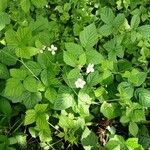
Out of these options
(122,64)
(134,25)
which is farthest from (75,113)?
(134,25)

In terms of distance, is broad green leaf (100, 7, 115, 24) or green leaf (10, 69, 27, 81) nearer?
green leaf (10, 69, 27, 81)

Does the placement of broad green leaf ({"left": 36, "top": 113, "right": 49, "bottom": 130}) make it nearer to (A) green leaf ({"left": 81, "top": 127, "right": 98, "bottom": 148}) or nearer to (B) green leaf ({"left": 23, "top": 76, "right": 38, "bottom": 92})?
(B) green leaf ({"left": 23, "top": 76, "right": 38, "bottom": 92})

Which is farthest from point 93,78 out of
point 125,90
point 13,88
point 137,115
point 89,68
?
point 13,88

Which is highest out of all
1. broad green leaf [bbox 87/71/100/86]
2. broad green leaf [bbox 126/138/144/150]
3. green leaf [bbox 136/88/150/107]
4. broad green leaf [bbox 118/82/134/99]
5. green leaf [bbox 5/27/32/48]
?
green leaf [bbox 5/27/32/48]

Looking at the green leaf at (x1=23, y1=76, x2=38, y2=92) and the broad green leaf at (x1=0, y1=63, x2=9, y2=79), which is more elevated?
the broad green leaf at (x1=0, y1=63, x2=9, y2=79)

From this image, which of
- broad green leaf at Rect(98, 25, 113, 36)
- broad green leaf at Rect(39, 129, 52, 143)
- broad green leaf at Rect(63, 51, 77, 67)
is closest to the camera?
broad green leaf at Rect(63, 51, 77, 67)

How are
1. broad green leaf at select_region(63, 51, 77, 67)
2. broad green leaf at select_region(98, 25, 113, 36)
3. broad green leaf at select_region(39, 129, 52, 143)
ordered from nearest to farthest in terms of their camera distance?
1. broad green leaf at select_region(63, 51, 77, 67)
2. broad green leaf at select_region(39, 129, 52, 143)
3. broad green leaf at select_region(98, 25, 113, 36)

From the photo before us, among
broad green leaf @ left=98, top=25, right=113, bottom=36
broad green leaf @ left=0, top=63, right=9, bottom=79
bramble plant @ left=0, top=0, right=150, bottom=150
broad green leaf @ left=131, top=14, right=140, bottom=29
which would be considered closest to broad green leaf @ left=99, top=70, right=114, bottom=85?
bramble plant @ left=0, top=0, right=150, bottom=150

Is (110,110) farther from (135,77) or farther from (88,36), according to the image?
(88,36)
